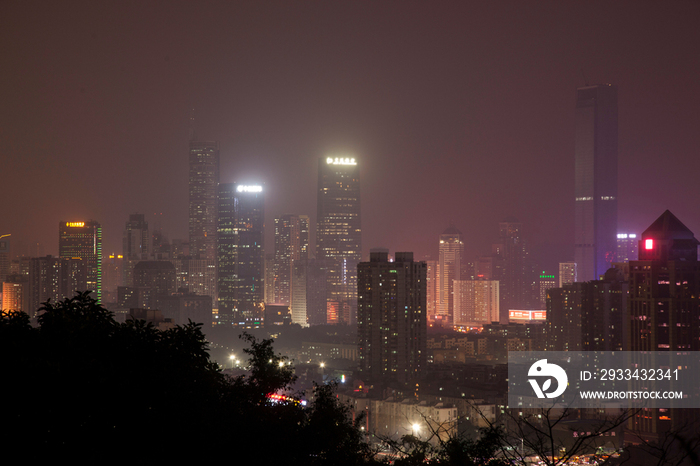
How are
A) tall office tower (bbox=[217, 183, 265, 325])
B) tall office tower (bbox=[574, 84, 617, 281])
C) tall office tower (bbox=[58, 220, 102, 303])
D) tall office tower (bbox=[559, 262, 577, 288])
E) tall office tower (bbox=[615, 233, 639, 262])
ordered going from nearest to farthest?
tall office tower (bbox=[58, 220, 102, 303]) < tall office tower (bbox=[615, 233, 639, 262]) < tall office tower (bbox=[217, 183, 265, 325]) < tall office tower (bbox=[559, 262, 577, 288]) < tall office tower (bbox=[574, 84, 617, 281])

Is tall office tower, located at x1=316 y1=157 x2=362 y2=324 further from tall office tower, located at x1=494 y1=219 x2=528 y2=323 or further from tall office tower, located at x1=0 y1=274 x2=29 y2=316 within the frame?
tall office tower, located at x1=0 y1=274 x2=29 y2=316

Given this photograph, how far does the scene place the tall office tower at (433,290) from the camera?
95.9m

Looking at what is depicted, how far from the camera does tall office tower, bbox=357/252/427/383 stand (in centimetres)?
3856

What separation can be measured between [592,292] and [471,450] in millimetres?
37079

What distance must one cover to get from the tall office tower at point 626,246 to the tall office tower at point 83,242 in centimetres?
6482

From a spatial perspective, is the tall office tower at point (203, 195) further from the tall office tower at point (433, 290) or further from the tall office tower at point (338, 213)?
the tall office tower at point (433, 290)

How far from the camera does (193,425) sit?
6758 millimetres

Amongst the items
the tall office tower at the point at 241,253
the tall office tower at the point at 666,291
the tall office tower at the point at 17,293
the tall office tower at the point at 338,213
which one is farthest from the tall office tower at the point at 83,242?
the tall office tower at the point at 666,291

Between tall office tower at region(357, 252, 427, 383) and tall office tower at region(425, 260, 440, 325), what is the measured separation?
171 ft

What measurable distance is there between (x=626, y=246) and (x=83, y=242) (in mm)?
69682

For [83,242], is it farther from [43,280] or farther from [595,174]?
[595,174]

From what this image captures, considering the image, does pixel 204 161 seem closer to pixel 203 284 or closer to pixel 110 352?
pixel 203 284

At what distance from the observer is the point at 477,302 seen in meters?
91.8

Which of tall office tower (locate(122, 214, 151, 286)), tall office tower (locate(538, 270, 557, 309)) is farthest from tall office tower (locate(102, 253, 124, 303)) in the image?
tall office tower (locate(538, 270, 557, 309))
